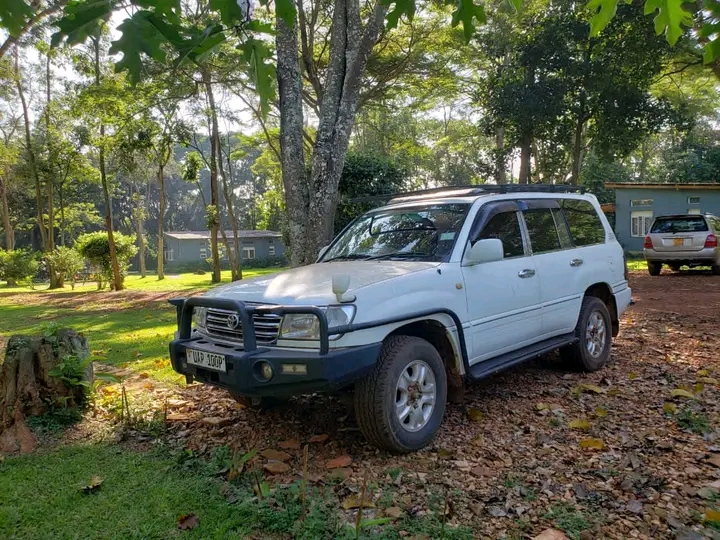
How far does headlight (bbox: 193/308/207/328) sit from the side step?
6.75 feet

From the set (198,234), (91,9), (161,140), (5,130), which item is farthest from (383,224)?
(198,234)

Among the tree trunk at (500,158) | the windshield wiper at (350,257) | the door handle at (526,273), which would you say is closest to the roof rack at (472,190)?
the windshield wiper at (350,257)

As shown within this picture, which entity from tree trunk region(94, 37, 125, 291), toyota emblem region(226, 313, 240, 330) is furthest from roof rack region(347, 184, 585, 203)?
tree trunk region(94, 37, 125, 291)

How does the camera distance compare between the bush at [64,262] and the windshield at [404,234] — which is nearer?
the windshield at [404,234]

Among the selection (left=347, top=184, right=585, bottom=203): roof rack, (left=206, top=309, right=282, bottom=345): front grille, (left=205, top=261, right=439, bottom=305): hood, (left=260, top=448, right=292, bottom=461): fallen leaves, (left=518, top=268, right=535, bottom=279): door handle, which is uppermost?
(left=347, top=184, right=585, bottom=203): roof rack

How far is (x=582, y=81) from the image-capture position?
55.9 feet

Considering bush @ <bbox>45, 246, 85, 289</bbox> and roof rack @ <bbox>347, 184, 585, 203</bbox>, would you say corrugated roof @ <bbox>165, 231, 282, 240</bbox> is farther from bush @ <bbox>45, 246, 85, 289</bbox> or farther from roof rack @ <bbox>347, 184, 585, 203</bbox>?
roof rack @ <bbox>347, 184, 585, 203</bbox>

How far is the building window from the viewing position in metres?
25.8

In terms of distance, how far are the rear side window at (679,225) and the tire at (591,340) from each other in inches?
404

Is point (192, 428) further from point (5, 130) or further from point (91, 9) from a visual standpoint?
point (5, 130)

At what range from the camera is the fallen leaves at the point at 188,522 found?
273 cm

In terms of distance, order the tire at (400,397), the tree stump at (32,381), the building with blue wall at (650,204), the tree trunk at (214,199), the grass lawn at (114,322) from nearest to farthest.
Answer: the tire at (400,397)
the tree stump at (32,381)
the grass lawn at (114,322)
the tree trunk at (214,199)
the building with blue wall at (650,204)

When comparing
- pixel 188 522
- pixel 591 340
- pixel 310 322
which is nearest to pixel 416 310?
pixel 310 322

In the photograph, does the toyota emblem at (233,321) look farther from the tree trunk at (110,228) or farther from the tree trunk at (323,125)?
the tree trunk at (110,228)
